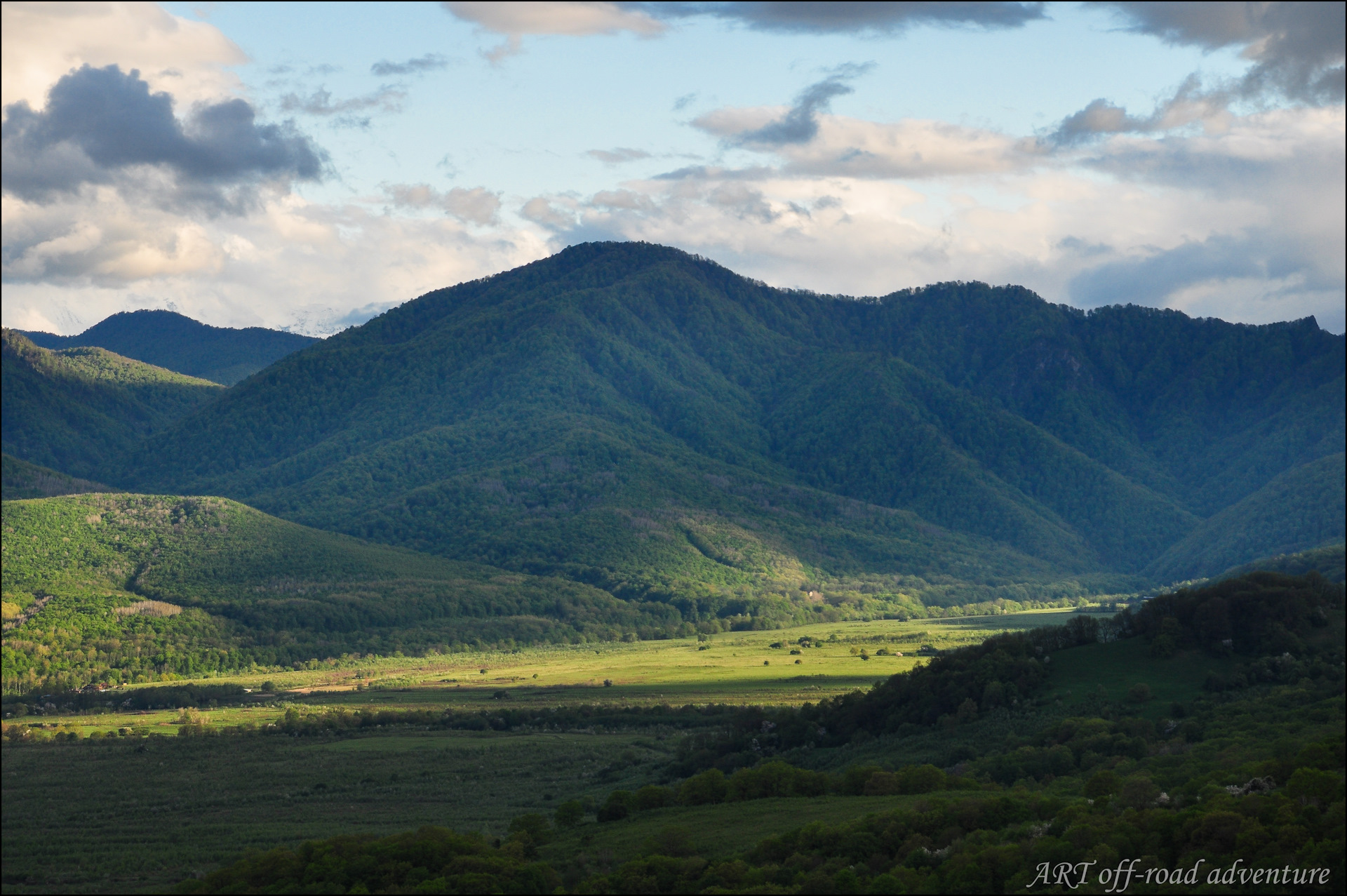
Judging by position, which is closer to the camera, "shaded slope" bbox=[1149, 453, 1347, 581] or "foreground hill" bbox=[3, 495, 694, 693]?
"foreground hill" bbox=[3, 495, 694, 693]

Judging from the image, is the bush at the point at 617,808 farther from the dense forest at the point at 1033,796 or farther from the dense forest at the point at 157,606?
the dense forest at the point at 157,606

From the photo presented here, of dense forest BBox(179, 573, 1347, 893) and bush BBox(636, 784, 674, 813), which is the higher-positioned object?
dense forest BBox(179, 573, 1347, 893)

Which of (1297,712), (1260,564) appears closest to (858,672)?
(1260,564)

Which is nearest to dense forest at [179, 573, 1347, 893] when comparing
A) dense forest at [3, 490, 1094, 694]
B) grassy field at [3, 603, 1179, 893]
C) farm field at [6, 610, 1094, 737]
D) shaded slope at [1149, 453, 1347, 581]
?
grassy field at [3, 603, 1179, 893]

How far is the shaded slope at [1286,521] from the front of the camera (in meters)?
144

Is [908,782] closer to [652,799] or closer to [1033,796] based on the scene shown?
[1033,796]

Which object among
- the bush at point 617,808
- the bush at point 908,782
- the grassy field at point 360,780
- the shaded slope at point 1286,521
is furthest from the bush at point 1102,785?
the shaded slope at point 1286,521

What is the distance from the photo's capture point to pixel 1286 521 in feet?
525

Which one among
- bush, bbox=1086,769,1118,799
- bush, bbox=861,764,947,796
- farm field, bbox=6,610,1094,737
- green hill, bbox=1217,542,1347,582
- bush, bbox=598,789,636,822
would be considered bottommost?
farm field, bbox=6,610,1094,737

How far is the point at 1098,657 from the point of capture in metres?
88.2

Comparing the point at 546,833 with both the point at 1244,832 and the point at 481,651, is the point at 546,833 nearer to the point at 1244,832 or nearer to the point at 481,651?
the point at 1244,832

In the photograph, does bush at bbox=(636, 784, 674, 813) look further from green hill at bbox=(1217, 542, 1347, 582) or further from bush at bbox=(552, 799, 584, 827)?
green hill at bbox=(1217, 542, 1347, 582)

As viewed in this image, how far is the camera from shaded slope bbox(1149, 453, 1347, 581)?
14450 centimetres

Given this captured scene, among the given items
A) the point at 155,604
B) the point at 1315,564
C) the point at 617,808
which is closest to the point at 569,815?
the point at 617,808
